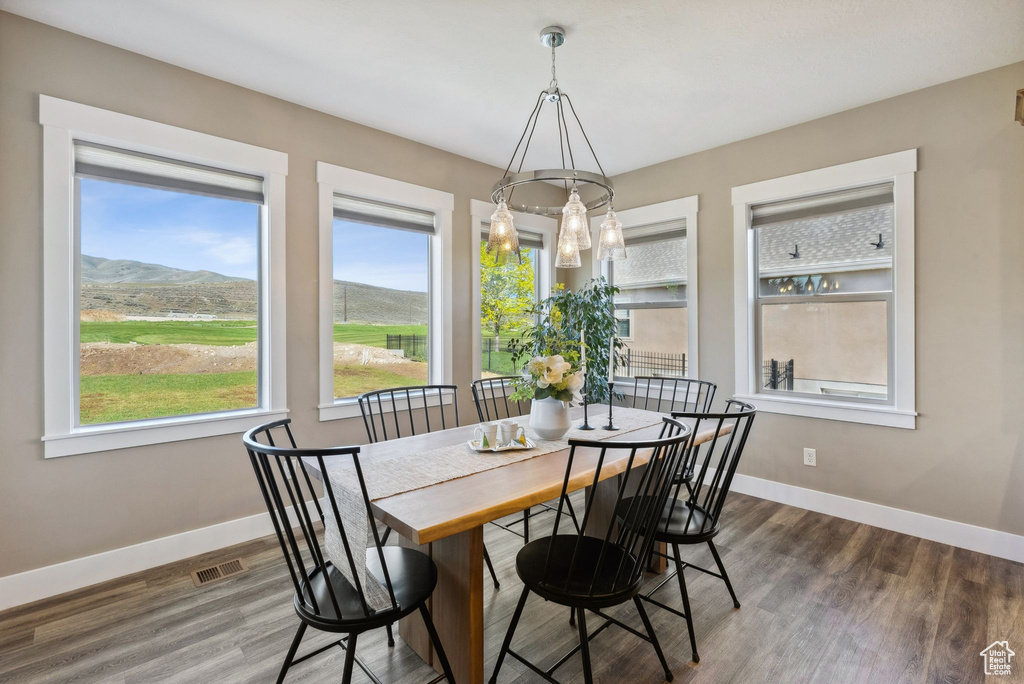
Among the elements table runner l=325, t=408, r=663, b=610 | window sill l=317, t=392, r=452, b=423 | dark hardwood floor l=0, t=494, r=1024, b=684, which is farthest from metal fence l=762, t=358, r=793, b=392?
window sill l=317, t=392, r=452, b=423

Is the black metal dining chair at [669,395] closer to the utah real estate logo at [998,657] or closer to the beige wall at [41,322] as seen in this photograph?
the utah real estate logo at [998,657]

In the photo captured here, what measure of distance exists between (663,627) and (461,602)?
991 mm

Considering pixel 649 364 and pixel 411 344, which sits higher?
pixel 411 344

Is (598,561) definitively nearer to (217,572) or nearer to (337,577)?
(337,577)

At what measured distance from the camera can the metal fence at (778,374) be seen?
3.53m

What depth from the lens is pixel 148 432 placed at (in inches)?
98.5

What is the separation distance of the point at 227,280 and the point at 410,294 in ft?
4.13

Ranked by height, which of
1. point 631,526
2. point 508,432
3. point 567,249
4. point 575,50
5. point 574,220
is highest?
→ point 575,50

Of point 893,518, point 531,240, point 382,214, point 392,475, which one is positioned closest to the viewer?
point 392,475

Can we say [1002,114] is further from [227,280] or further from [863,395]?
[227,280]

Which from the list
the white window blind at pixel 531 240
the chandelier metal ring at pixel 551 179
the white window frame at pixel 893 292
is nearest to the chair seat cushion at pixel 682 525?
the chandelier metal ring at pixel 551 179

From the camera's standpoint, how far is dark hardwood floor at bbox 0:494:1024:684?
5.83 ft

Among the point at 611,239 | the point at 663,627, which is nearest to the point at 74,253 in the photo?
the point at 611,239

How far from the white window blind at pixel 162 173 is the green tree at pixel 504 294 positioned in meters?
1.86
